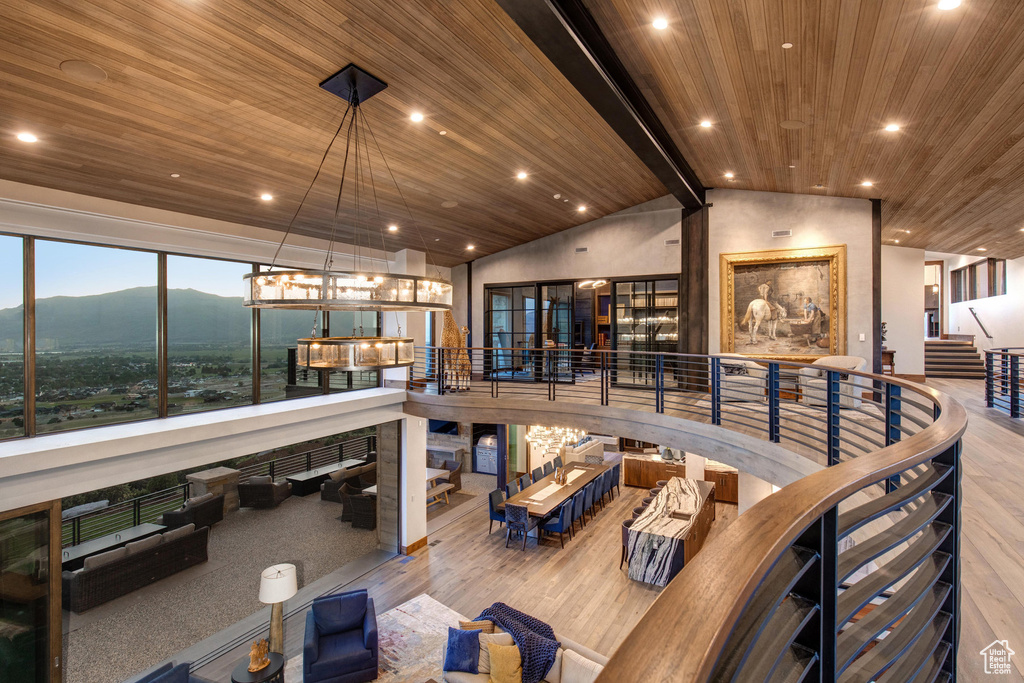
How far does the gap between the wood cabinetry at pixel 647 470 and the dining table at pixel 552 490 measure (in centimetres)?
144

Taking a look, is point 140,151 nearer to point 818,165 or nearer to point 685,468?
point 818,165

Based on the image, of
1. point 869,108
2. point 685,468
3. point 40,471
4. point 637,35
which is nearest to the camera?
point 637,35

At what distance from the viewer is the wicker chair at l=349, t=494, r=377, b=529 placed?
9165 millimetres

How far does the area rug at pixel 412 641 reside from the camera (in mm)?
6086

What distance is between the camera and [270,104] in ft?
14.6

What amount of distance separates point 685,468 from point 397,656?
26.3 feet

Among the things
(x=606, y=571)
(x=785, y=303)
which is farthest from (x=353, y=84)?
(x=606, y=571)

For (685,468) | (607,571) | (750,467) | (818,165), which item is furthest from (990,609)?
(685,468)

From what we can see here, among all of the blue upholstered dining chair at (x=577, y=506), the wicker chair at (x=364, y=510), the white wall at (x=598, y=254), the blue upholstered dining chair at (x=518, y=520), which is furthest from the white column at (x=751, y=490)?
the wicker chair at (x=364, y=510)

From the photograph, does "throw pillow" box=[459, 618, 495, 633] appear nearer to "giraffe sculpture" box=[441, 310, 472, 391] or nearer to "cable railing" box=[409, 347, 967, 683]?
"giraffe sculpture" box=[441, 310, 472, 391]

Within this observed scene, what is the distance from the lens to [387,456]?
915 cm

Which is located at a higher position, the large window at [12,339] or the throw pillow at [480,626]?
the large window at [12,339]

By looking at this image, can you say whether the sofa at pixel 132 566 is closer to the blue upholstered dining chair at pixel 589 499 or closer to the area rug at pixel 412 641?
the area rug at pixel 412 641

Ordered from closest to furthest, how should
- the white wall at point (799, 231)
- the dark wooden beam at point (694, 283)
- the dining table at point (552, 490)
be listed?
the white wall at point (799, 231), the dark wooden beam at point (694, 283), the dining table at point (552, 490)
